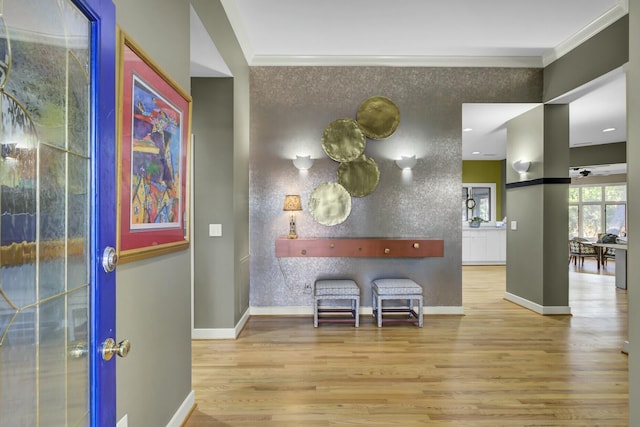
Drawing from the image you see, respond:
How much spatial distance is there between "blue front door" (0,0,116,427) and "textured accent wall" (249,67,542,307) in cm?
A: 322

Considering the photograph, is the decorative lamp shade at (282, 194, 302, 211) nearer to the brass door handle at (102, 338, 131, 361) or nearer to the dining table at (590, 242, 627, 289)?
the brass door handle at (102, 338, 131, 361)

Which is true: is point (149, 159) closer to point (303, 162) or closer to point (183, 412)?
point (183, 412)

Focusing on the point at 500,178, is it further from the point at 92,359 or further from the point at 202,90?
the point at 92,359

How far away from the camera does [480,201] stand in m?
9.59


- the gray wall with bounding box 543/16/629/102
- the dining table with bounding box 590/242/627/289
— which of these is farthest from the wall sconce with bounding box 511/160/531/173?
the dining table with bounding box 590/242/627/289

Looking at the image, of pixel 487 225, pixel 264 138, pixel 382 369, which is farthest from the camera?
pixel 487 225

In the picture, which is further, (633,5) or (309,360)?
(309,360)

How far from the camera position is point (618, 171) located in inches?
379

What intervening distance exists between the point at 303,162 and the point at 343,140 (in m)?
0.53

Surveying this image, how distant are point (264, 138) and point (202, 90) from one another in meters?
0.92

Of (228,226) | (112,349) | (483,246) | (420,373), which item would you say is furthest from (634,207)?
(483,246)

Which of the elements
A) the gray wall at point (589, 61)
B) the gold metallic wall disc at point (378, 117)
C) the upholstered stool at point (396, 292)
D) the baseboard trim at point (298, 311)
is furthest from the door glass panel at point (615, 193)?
the upholstered stool at point (396, 292)

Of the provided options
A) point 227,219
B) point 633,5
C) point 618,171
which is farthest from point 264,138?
point 618,171

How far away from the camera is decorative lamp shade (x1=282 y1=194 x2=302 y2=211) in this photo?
396 centimetres
